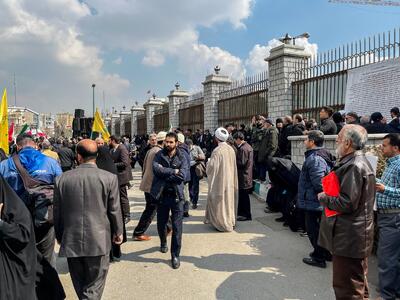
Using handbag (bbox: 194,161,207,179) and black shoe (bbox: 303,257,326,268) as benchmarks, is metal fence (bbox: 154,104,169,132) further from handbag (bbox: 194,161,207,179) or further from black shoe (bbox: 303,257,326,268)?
black shoe (bbox: 303,257,326,268)

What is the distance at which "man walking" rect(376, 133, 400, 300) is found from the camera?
367 centimetres

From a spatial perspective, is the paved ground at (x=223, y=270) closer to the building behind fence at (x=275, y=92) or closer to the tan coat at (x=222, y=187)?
the tan coat at (x=222, y=187)

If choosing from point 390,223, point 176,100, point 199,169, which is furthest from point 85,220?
point 176,100

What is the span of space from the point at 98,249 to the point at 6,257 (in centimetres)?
87

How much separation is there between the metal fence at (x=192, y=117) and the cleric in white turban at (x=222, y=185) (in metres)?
12.2

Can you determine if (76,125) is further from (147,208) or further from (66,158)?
(147,208)

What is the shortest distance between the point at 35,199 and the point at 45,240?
1.61 ft

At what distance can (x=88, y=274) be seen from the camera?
136 inches

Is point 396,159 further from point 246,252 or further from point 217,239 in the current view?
point 217,239

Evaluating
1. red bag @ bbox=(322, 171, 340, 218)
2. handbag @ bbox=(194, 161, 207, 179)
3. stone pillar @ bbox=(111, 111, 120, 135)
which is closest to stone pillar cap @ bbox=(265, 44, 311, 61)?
handbag @ bbox=(194, 161, 207, 179)

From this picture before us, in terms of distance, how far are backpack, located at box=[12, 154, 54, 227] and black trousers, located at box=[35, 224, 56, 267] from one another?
0.25 ft

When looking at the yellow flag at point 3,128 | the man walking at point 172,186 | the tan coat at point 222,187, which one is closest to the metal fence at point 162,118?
the tan coat at point 222,187

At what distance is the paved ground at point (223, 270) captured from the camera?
13.6 feet

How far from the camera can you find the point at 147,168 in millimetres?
6559
